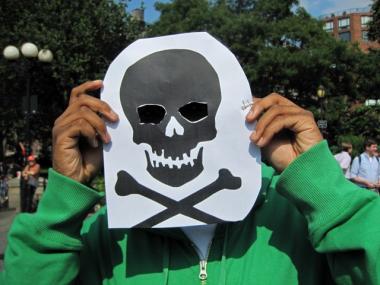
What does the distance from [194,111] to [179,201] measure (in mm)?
271

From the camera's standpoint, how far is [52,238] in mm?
1438

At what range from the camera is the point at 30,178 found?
12.8 metres

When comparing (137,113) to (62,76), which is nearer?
(137,113)

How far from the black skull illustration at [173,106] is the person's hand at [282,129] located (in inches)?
5.8

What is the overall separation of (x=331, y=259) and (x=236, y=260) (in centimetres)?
27

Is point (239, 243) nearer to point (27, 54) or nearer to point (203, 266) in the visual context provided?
point (203, 266)

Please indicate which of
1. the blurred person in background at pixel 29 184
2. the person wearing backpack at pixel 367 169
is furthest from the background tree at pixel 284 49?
the person wearing backpack at pixel 367 169

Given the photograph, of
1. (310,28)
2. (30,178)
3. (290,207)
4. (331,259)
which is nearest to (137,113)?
(290,207)

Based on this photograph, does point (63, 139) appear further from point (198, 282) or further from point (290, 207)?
point (290, 207)

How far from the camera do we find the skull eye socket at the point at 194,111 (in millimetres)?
1576

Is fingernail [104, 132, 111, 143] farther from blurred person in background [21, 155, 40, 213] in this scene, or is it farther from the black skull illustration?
blurred person in background [21, 155, 40, 213]

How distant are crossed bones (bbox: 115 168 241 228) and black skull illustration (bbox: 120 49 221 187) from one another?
2.0 inches

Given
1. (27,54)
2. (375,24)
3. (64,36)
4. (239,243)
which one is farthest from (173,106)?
(375,24)

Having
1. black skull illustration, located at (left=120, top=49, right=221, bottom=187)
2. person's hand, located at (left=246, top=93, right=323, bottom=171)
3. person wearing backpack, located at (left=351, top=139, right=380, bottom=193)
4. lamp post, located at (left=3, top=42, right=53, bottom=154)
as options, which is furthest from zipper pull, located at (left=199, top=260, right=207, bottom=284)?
lamp post, located at (left=3, top=42, right=53, bottom=154)
